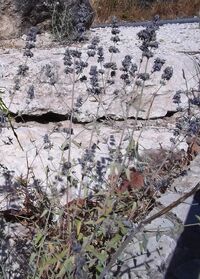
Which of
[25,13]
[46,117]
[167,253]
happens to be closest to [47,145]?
[167,253]

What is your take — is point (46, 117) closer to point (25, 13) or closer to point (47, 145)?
point (47, 145)

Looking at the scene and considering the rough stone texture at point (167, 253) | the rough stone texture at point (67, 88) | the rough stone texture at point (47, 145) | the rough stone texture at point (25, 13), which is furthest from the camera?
the rough stone texture at point (25, 13)

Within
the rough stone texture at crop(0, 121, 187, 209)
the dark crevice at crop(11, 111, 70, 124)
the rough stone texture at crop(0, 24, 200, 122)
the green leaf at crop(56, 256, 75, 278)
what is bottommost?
the dark crevice at crop(11, 111, 70, 124)

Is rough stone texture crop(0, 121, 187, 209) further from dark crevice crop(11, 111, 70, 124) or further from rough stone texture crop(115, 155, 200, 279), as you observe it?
rough stone texture crop(115, 155, 200, 279)

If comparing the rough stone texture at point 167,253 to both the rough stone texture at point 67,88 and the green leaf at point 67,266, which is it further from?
the rough stone texture at point 67,88

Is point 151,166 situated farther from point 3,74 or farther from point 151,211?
point 3,74

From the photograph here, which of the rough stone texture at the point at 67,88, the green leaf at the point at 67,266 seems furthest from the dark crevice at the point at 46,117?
the green leaf at the point at 67,266

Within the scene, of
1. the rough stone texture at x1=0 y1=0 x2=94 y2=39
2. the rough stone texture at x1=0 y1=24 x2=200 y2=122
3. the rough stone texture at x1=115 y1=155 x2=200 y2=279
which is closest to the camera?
the rough stone texture at x1=115 y1=155 x2=200 y2=279

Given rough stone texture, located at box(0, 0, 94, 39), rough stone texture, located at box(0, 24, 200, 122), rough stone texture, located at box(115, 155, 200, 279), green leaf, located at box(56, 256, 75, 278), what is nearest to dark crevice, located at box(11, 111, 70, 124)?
rough stone texture, located at box(0, 24, 200, 122)

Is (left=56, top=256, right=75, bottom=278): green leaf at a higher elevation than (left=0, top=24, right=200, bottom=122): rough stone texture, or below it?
higher

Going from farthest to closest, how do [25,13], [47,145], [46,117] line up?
[25,13] → [46,117] → [47,145]
